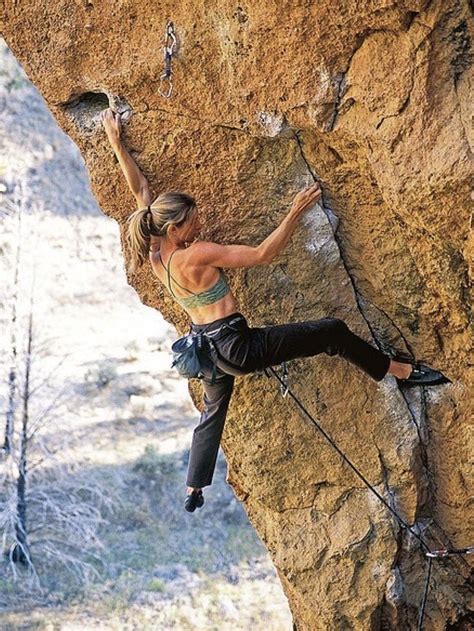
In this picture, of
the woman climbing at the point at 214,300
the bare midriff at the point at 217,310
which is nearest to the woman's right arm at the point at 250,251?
the woman climbing at the point at 214,300

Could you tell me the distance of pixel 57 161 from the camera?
2072cm

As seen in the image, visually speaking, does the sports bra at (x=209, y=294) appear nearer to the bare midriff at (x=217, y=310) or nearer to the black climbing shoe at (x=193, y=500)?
the bare midriff at (x=217, y=310)

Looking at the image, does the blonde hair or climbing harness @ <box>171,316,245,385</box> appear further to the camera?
climbing harness @ <box>171,316,245,385</box>

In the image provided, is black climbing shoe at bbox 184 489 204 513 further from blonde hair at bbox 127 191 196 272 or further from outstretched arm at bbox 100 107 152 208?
outstretched arm at bbox 100 107 152 208

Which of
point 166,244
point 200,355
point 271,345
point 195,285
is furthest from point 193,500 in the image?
point 166,244

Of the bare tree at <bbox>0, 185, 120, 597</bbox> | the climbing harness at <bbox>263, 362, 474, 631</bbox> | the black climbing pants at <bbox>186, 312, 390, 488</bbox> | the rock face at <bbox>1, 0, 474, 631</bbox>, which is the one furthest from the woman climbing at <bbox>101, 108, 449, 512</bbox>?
the bare tree at <bbox>0, 185, 120, 597</bbox>

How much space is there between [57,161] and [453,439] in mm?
16347

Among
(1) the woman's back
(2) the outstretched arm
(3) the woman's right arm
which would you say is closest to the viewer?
(3) the woman's right arm

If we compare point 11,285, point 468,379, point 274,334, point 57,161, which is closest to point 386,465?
A: point 468,379

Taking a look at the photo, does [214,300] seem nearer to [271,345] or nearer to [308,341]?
[271,345]

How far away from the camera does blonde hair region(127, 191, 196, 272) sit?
4.81m

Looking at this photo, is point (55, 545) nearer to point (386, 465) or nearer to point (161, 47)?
point (386, 465)

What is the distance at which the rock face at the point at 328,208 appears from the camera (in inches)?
174

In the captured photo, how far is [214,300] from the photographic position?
16.6 feet
